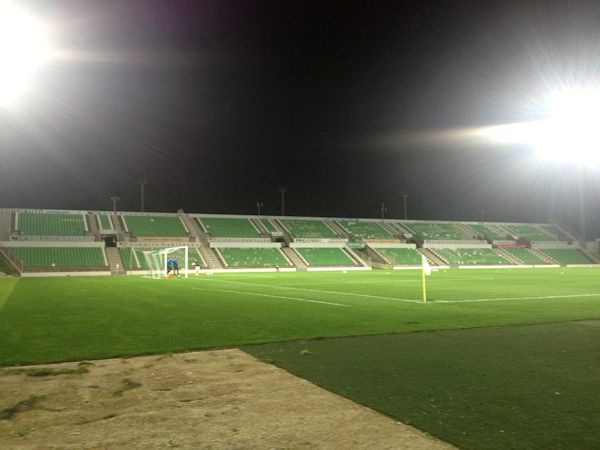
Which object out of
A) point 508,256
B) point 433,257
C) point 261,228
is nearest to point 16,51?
point 261,228

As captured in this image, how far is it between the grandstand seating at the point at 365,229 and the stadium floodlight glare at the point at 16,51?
50.1 metres

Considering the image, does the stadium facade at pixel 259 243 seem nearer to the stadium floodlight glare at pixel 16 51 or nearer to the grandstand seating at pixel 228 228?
the grandstand seating at pixel 228 228

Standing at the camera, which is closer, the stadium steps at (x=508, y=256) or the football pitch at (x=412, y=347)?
the football pitch at (x=412, y=347)

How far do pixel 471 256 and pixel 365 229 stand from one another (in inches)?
557

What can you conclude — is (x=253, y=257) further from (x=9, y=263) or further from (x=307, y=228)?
(x=9, y=263)

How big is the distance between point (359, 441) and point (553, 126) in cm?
3377

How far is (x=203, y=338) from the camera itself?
28.9 ft

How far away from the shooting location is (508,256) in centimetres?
6322

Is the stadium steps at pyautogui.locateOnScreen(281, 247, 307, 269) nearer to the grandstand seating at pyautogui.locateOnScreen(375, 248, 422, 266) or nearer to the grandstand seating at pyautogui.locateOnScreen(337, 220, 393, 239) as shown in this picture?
the grandstand seating at pyautogui.locateOnScreen(375, 248, 422, 266)

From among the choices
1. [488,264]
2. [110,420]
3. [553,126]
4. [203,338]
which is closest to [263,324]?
[203,338]

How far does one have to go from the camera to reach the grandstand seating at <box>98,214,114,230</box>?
5384cm

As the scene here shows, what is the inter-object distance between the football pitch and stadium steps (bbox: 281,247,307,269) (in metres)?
37.9

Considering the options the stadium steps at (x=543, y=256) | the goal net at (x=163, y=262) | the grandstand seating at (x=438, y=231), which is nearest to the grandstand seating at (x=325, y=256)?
the goal net at (x=163, y=262)

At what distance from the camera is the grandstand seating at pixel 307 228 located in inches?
2466
